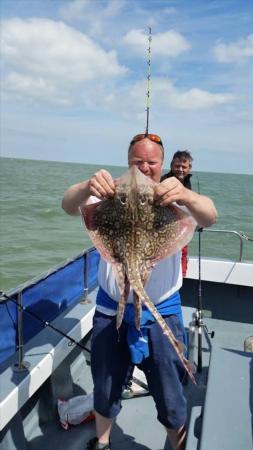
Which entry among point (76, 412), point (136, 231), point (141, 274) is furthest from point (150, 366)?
point (76, 412)

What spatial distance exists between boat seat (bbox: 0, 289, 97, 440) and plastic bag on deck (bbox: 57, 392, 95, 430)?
0.18 meters

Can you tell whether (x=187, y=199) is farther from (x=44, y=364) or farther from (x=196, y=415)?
(x=44, y=364)

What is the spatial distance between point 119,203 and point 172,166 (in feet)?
9.74

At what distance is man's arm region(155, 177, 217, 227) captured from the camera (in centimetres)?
199

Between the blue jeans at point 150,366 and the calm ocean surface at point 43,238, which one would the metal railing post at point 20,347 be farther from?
the calm ocean surface at point 43,238

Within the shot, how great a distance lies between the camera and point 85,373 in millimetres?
4258

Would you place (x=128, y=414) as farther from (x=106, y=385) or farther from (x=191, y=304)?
(x=191, y=304)

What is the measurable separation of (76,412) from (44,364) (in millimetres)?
655

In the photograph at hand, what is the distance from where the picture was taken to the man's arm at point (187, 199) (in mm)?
1991

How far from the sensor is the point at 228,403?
2.39 meters

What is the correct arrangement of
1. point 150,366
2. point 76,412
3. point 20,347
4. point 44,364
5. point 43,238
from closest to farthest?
point 150,366
point 20,347
point 44,364
point 76,412
point 43,238

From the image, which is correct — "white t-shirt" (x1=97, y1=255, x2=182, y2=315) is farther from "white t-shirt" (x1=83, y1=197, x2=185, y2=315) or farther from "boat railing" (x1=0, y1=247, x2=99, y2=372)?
"boat railing" (x1=0, y1=247, x2=99, y2=372)

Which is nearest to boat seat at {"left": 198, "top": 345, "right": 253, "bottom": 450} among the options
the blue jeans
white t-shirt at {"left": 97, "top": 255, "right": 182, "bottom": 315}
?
the blue jeans

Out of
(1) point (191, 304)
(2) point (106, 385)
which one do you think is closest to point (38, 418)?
(2) point (106, 385)
